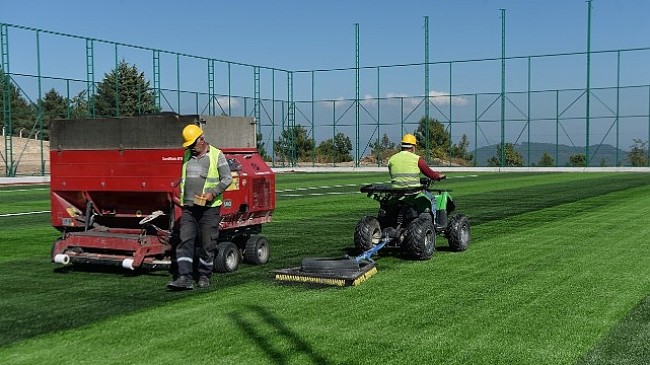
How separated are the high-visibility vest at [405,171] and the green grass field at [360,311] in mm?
1170

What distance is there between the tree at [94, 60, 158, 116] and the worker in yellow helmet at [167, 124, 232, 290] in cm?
3591

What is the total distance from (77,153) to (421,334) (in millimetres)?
5662

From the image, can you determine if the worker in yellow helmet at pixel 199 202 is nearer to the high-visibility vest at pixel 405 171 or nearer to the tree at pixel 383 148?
the high-visibility vest at pixel 405 171

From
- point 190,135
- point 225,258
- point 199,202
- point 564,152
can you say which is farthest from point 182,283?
point 564,152

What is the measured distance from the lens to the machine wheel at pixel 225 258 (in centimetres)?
948

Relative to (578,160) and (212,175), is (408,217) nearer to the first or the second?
(212,175)

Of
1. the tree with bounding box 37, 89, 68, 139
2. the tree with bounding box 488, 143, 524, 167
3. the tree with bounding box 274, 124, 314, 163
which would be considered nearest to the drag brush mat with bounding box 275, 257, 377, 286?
the tree with bounding box 37, 89, 68, 139

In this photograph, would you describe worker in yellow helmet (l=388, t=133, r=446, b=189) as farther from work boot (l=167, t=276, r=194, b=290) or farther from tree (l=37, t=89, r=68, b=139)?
tree (l=37, t=89, r=68, b=139)

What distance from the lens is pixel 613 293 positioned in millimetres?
8164

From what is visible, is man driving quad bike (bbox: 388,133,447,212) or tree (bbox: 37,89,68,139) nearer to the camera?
man driving quad bike (bbox: 388,133,447,212)

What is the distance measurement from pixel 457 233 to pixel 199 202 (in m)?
4.46

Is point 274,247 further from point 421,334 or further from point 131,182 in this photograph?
point 421,334

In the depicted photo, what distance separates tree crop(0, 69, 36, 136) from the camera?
36.7m

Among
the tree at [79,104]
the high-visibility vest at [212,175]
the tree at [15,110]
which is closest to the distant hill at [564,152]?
the tree at [79,104]
